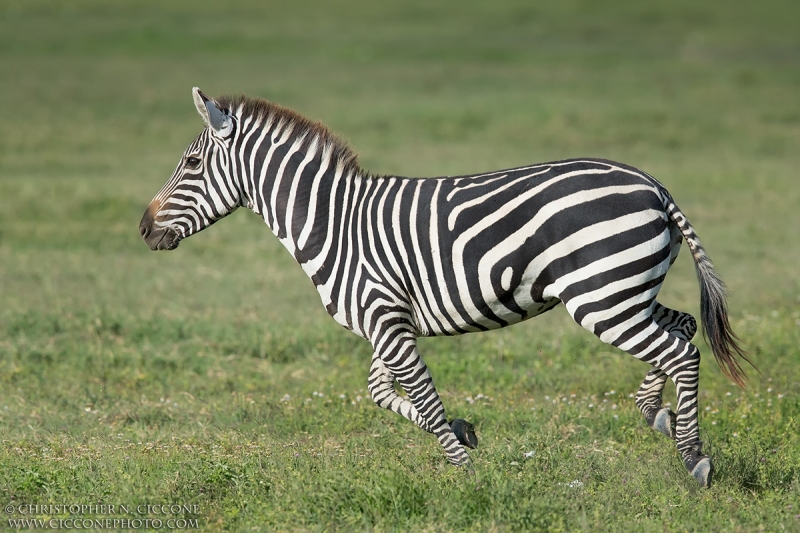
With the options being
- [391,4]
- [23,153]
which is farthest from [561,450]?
[391,4]

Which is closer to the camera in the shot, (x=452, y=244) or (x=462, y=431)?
(x=452, y=244)

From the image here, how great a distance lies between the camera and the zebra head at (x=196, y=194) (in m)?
6.02

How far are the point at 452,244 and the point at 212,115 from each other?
1.76 m

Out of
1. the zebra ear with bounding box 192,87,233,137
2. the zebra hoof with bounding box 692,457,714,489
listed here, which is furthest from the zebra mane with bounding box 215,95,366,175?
the zebra hoof with bounding box 692,457,714,489

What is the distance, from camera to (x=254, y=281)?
11180 millimetres

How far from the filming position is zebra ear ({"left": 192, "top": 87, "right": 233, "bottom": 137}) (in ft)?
18.7

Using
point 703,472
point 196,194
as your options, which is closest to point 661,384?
point 703,472

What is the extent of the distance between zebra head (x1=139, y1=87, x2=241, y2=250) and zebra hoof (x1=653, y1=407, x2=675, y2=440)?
3.06 metres

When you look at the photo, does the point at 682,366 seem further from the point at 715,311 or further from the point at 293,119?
the point at 293,119

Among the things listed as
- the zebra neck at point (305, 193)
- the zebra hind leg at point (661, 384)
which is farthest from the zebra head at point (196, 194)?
the zebra hind leg at point (661, 384)

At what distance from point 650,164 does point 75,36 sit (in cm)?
2499

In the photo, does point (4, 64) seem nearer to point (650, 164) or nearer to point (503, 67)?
point (503, 67)

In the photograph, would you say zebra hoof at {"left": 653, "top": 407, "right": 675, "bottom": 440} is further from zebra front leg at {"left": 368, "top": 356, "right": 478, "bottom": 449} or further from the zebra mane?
the zebra mane

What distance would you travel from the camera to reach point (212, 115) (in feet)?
19.1
